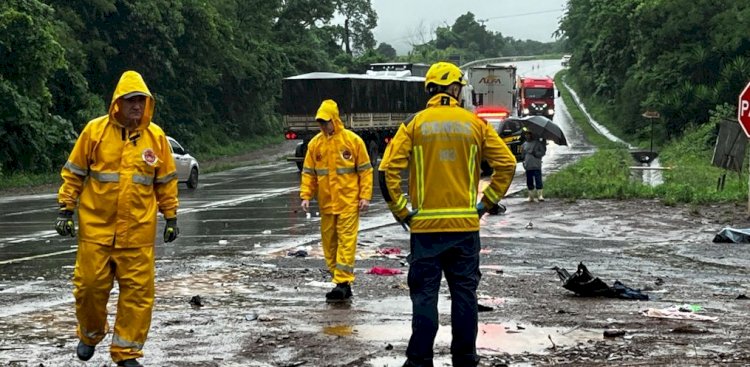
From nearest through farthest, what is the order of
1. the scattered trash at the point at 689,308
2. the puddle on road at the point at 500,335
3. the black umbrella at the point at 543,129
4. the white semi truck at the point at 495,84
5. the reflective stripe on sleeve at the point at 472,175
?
the reflective stripe on sleeve at the point at 472,175 < the puddle on road at the point at 500,335 < the scattered trash at the point at 689,308 < the black umbrella at the point at 543,129 < the white semi truck at the point at 495,84

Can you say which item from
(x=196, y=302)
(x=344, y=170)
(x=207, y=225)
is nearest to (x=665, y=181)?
(x=207, y=225)

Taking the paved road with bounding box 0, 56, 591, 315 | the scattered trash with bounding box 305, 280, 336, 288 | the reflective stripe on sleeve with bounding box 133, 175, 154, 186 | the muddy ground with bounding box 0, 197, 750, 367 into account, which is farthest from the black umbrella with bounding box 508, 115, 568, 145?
the reflective stripe on sleeve with bounding box 133, 175, 154, 186

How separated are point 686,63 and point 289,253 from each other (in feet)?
121

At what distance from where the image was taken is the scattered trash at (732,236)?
16.2 meters

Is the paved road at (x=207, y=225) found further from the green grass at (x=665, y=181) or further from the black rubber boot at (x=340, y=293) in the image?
the black rubber boot at (x=340, y=293)

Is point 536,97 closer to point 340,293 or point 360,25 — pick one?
point 360,25

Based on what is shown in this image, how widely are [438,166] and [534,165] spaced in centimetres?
1633

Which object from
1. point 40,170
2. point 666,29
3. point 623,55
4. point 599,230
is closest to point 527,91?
point 623,55

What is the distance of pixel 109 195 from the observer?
24.1ft

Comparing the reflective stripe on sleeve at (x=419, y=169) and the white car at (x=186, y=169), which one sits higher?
the reflective stripe on sleeve at (x=419, y=169)

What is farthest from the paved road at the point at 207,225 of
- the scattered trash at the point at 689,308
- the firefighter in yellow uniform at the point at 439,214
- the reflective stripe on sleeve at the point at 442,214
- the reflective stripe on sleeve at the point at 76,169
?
the scattered trash at the point at 689,308

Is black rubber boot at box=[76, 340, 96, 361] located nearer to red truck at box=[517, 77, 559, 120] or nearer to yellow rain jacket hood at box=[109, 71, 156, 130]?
yellow rain jacket hood at box=[109, 71, 156, 130]

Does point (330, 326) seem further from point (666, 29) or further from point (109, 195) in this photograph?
point (666, 29)

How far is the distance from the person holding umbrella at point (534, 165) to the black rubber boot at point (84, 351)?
1646cm
